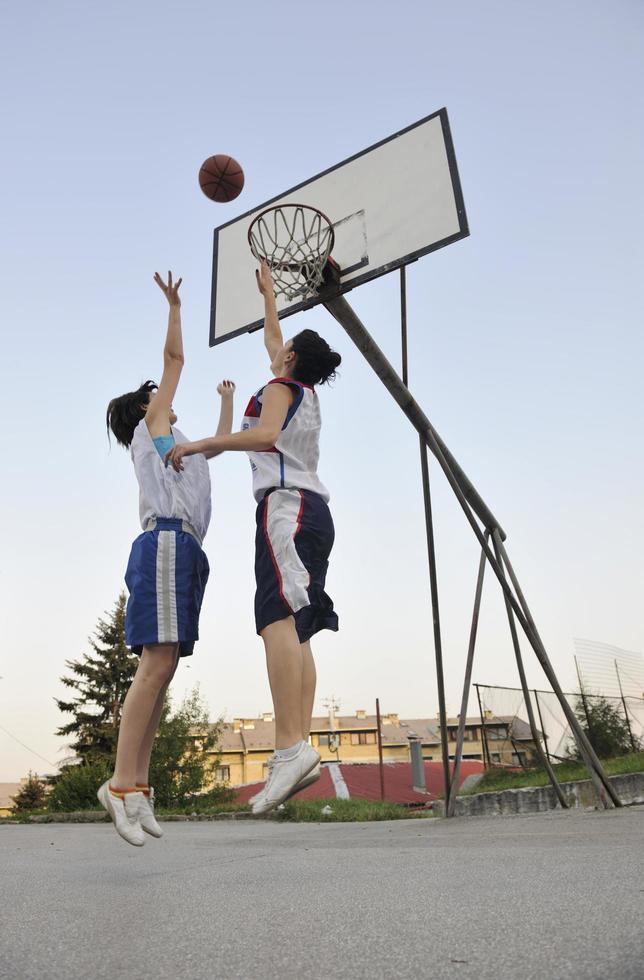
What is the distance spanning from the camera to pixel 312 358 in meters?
3.45

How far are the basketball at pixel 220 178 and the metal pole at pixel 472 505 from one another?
4.24 feet

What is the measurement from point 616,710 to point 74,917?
44.2 ft

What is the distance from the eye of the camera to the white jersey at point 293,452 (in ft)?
10.5

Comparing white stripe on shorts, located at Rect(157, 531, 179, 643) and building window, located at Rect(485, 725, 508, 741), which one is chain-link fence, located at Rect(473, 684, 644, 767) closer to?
building window, located at Rect(485, 725, 508, 741)

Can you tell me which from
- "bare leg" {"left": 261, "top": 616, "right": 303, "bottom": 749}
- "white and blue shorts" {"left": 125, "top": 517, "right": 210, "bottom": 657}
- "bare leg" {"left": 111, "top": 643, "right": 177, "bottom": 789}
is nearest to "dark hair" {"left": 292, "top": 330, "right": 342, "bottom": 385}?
"white and blue shorts" {"left": 125, "top": 517, "right": 210, "bottom": 657}

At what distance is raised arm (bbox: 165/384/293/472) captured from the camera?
9.76ft

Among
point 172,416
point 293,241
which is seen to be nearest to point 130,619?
point 172,416

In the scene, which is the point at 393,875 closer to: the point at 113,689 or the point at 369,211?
the point at 369,211

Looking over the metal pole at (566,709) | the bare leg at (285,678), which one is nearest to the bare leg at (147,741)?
the bare leg at (285,678)

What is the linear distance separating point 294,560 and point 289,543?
0.07 m

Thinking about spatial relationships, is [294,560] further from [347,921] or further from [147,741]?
[347,921]

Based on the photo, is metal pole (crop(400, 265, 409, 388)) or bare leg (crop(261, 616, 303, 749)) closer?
bare leg (crop(261, 616, 303, 749))

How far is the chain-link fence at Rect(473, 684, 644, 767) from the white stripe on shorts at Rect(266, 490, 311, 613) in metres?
9.53

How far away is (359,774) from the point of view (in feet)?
88.7
